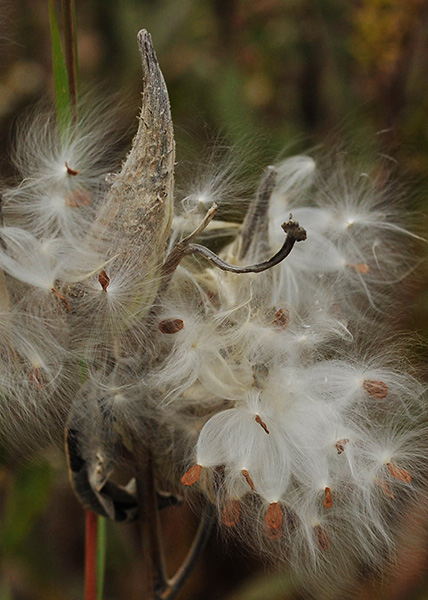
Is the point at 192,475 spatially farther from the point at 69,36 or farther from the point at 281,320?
the point at 69,36

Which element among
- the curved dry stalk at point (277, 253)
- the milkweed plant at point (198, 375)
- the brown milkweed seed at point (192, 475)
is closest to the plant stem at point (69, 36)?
the milkweed plant at point (198, 375)

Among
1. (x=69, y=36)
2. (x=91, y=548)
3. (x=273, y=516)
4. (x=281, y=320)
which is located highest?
(x=69, y=36)

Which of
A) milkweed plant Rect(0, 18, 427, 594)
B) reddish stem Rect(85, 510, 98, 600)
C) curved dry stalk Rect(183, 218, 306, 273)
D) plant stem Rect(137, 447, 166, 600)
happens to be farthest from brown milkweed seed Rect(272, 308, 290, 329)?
reddish stem Rect(85, 510, 98, 600)

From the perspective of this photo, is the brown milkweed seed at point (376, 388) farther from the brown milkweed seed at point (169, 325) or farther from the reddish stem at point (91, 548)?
the reddish stem at point (91, 548)

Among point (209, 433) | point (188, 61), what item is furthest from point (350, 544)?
point (188, 61)

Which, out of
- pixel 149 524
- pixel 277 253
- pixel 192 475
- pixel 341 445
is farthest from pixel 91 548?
pixel 277 253

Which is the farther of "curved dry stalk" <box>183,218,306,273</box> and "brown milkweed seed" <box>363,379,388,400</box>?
"brown milkweed seed" <box>363,379,388,400</box>

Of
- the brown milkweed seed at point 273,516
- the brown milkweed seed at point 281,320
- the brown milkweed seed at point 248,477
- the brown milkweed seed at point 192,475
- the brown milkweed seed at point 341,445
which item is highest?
the brown milkweed seed at point 281,320

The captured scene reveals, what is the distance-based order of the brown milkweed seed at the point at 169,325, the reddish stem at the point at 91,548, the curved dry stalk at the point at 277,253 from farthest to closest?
the reddish stem at the point at 91,548
the brown milkweed seed at the point at 169,325
the curved dry stalk at the point at 277,253

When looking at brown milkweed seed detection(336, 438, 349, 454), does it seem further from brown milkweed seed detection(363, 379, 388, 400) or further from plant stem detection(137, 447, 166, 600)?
plant stem detection(137, 447, 166, 600)
